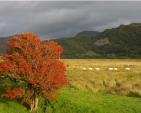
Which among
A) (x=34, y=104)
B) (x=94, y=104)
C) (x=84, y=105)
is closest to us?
(x=84, y=105)

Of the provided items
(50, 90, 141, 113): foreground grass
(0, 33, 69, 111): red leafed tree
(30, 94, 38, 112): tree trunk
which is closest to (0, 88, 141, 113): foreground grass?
(50, 90, 141, 113): foreground grass

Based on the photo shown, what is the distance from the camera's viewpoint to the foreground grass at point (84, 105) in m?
29.5

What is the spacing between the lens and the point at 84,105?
100 ft

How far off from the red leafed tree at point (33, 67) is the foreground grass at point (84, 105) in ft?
5.18

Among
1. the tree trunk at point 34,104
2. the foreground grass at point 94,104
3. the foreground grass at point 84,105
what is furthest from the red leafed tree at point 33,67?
the foreground grass at point 94,104

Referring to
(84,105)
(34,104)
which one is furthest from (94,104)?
(34,104)

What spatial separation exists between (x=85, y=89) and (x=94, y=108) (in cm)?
1444

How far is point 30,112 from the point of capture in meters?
31.9

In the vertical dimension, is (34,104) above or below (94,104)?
below

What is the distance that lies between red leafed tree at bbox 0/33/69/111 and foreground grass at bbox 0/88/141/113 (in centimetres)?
158

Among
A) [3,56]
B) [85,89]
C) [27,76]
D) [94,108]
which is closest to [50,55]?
[27,76]

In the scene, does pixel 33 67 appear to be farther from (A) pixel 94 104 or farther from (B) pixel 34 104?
(A) pixel 94 104

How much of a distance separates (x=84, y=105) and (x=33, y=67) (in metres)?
7.54

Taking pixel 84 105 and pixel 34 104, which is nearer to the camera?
pixel 84 105
